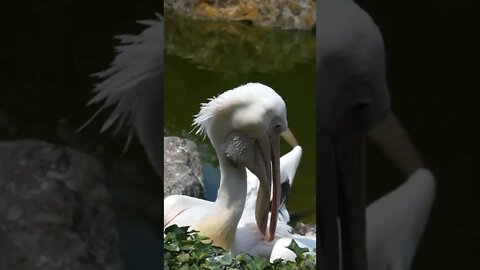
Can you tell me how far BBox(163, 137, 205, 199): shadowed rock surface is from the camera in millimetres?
3246

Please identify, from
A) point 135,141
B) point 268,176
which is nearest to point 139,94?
point 135,141

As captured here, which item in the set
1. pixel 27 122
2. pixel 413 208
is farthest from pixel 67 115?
pixel 413 208

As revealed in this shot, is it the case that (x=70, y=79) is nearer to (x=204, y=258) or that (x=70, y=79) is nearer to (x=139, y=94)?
(x=139, y=94)

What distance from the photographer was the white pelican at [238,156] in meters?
2.90

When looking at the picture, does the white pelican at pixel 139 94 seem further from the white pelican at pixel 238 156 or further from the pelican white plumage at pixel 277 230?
the pelican white plumage at pixel 277 230

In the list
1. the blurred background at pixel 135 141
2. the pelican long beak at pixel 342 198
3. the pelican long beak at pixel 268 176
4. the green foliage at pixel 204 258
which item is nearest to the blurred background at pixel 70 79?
the blurred background at pixel 135 141

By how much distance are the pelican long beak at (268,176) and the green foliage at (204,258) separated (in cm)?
25

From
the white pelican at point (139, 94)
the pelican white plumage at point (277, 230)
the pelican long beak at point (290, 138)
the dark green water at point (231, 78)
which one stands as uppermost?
the white pelican at point (139, 94)

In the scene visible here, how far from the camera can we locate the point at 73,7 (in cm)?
229

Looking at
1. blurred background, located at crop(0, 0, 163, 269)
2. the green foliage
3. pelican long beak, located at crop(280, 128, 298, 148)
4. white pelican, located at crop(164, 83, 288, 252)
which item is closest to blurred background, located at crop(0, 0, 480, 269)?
blurred background, located at crop(0, 0, 163, 269)

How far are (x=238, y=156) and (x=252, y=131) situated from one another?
0.12 meters

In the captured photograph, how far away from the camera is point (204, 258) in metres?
2.71

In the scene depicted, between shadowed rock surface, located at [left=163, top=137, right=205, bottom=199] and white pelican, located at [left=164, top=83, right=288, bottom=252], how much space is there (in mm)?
210

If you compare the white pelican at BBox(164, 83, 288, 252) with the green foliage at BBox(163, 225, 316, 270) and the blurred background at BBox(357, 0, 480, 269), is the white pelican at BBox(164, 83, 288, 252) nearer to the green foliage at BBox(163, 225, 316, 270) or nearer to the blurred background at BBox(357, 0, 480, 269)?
the green foliage at BBox(163, 225, 316, 270)
